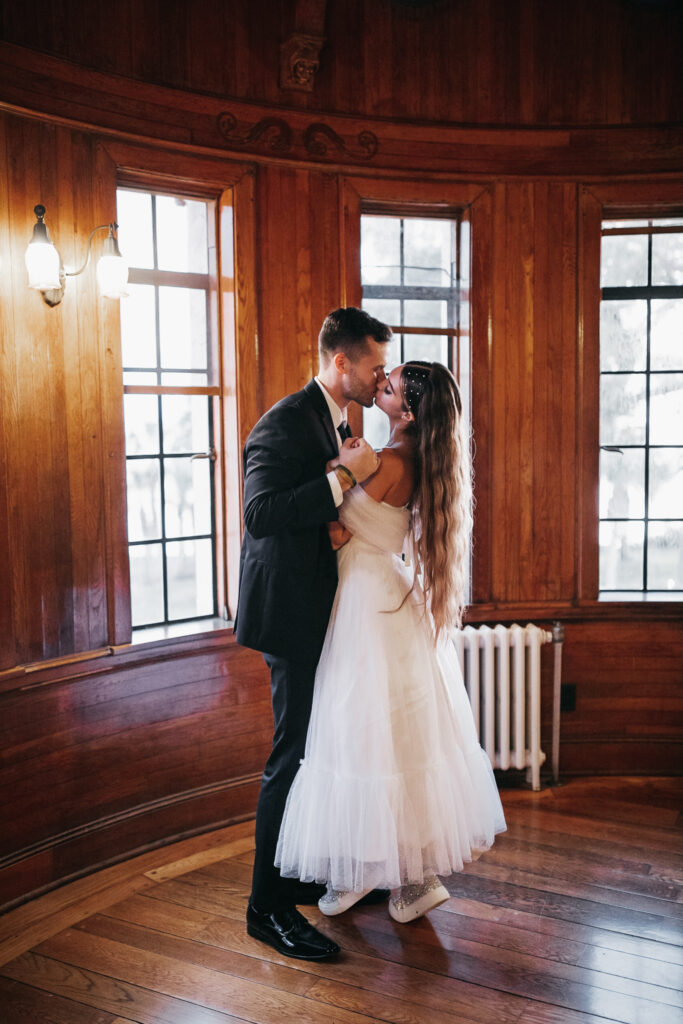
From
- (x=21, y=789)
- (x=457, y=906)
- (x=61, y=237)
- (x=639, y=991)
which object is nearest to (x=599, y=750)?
(x=457, y=906)

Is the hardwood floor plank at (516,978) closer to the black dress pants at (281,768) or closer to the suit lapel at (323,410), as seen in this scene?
the black dress pants at (281,768)

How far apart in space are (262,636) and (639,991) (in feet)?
4.80

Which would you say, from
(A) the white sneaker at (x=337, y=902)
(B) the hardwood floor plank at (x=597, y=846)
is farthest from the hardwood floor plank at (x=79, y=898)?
(B) the hardwood floor plank at (x=597, y=846)

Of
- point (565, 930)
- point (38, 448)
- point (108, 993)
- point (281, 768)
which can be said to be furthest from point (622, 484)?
point (108, 993)

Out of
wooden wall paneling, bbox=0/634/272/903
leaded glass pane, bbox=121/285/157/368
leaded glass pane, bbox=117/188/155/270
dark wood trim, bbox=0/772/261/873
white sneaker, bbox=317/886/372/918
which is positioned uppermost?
leaded glass pane, bbox=117/188/155/270

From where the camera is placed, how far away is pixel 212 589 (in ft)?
12.4

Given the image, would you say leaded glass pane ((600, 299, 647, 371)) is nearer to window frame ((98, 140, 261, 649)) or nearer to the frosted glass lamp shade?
window frame ((98, 140, 261, 649))

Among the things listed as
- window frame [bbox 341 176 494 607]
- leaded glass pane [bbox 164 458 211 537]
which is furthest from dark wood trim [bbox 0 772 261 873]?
A: window frame [bbox 341 176 494 607]

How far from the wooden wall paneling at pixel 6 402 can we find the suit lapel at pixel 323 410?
1008mm

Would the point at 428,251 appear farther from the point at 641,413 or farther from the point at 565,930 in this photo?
the point at 565,930

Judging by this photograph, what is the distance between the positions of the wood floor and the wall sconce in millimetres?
2099

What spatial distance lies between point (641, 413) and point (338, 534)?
2.15m

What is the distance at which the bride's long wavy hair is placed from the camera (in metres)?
2.61

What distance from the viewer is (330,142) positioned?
146 inches
